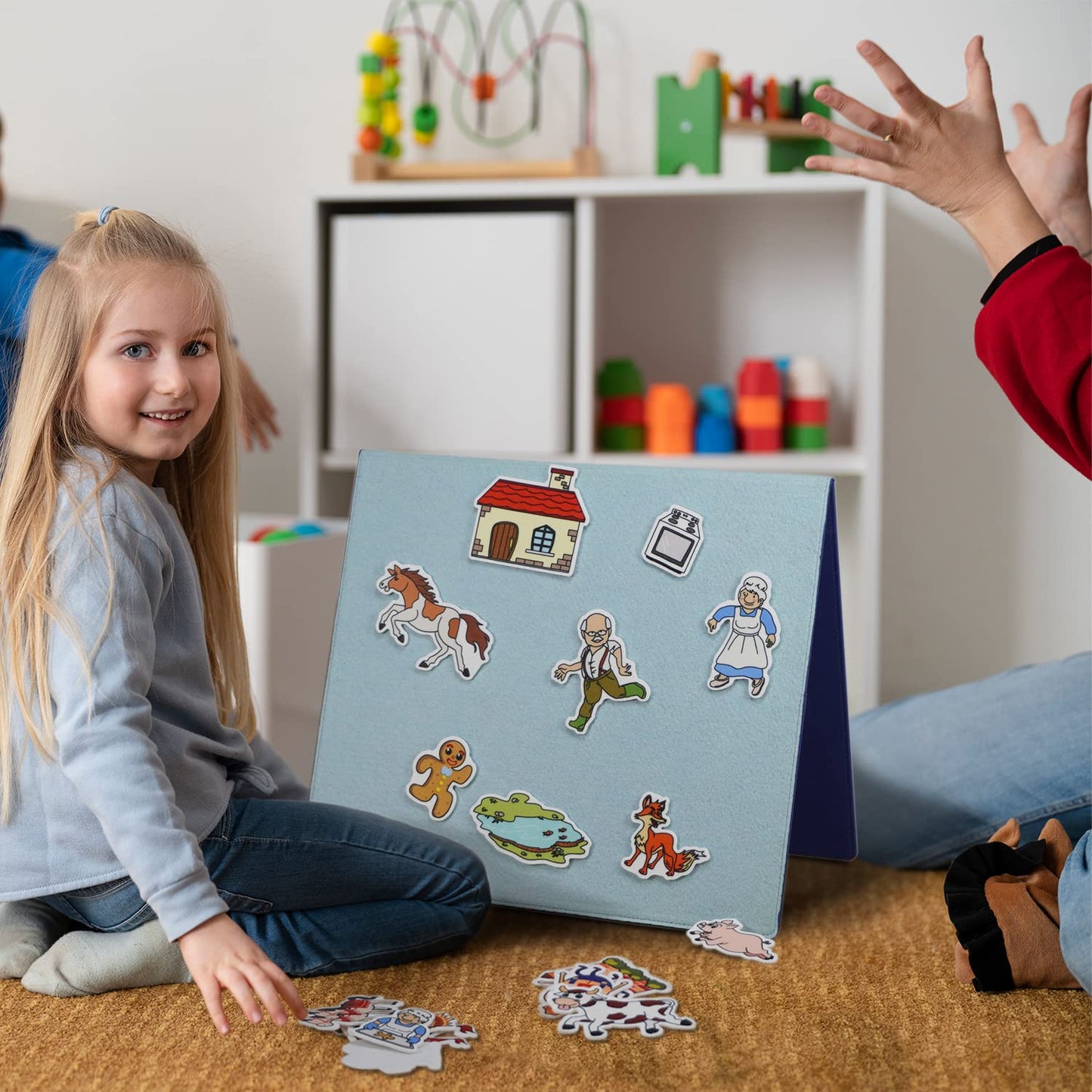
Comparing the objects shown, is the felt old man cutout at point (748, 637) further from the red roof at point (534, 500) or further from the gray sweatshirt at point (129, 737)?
the gray sweatshirt at point (129, 737)

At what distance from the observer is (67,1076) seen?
832 mm

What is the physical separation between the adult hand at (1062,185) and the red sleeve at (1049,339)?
264 millimetres

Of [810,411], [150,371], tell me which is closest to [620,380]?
[810,411]

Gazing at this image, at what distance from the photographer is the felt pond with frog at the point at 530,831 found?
43.2 inches

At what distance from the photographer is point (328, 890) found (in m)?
1.01

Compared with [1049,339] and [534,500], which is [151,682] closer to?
[534,500]

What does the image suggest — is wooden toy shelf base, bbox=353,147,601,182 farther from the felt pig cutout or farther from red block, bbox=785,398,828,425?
the felt pig cutout

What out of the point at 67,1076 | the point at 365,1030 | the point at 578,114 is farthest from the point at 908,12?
the point at 67,1076

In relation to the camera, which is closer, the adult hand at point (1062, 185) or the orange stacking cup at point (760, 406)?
the adult hand at point (1062, 185)

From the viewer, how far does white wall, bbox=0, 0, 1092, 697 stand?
193 centimetres

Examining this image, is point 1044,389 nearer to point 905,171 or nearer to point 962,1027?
point 905,171

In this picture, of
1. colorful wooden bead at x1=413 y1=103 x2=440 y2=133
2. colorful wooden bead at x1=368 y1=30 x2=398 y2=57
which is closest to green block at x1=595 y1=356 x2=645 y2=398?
colorful wooden bead at x1=413 y1=103 x2=440 y2=133

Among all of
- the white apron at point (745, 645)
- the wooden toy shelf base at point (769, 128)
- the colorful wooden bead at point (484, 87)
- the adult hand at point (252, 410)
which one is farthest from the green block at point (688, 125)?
the white apron at point (745, 645)

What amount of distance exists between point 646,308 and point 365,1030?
139 cm
